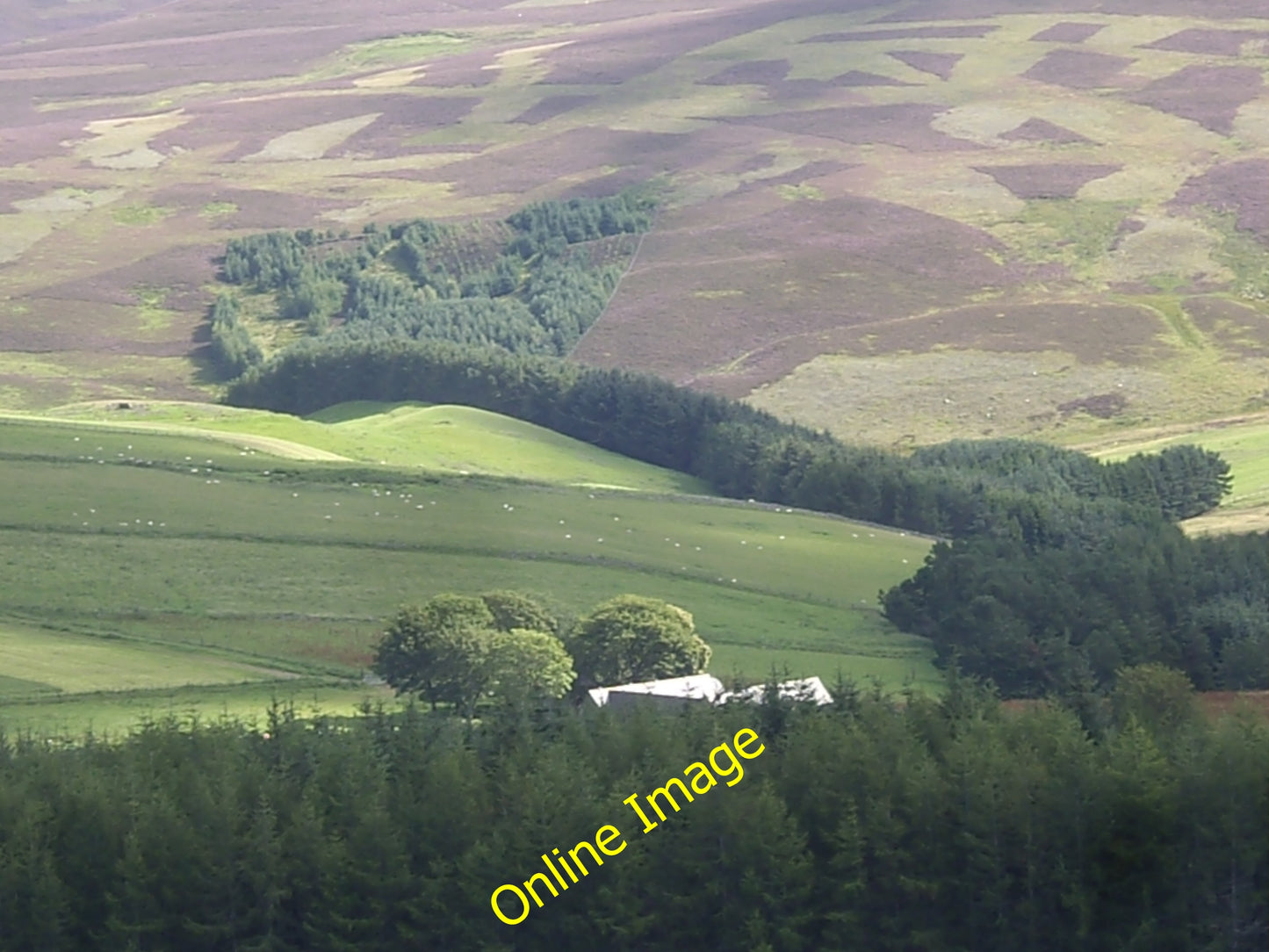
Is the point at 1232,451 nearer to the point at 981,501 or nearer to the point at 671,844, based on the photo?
the point at 981,501

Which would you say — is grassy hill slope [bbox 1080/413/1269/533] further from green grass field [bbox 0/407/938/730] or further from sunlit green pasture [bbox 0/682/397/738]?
sunlit green pasture [bbox 0/682/397/738]

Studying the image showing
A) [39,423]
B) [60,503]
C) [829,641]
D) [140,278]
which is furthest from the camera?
[140,278]

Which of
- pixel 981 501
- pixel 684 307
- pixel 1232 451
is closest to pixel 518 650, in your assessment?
pixel 981 501

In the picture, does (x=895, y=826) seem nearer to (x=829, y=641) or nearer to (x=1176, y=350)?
(x=829, y=641)

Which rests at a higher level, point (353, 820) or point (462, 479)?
point (353, 820)

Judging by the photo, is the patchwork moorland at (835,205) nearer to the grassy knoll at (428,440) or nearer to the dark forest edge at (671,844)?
the grassy knoll at (428,440)

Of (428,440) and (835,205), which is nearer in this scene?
(428,440)

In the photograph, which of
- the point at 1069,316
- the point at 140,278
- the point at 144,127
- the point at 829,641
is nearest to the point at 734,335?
the point at 1069,316
